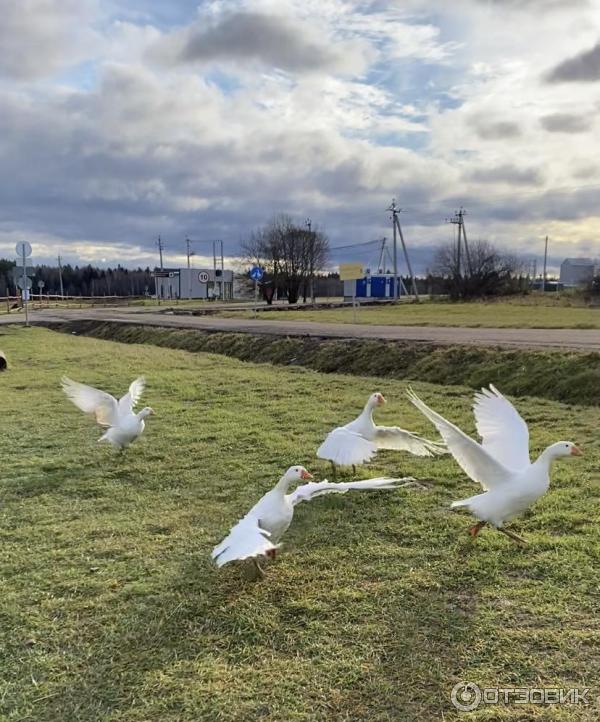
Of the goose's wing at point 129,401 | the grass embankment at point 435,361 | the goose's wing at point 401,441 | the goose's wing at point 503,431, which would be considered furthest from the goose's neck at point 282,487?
the grass embankment at point 435,361

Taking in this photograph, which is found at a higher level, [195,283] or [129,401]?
[195,283]

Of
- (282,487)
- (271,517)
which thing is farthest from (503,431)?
(271,517)

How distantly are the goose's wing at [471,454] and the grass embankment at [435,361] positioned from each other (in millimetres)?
6601

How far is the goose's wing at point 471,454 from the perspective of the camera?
14.3ft

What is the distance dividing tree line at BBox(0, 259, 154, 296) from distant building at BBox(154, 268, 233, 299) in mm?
40814

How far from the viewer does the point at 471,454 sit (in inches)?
175

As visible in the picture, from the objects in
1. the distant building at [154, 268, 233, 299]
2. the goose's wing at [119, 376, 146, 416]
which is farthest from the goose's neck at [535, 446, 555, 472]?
the distant building at [154, 268, 233, 299]

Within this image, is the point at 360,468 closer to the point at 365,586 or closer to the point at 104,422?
the point at 365,586

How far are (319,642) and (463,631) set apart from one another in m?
0.83

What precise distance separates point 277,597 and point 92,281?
14550 cm

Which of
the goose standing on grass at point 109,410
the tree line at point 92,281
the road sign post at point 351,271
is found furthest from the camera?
the tree line at point 92,281

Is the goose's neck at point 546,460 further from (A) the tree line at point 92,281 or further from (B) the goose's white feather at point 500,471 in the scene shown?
(A) the tree line at point 92,281

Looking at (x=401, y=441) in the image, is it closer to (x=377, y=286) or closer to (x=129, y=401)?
(x=129, y=401)

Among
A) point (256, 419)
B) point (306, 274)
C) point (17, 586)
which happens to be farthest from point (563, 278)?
point (17, 586)
